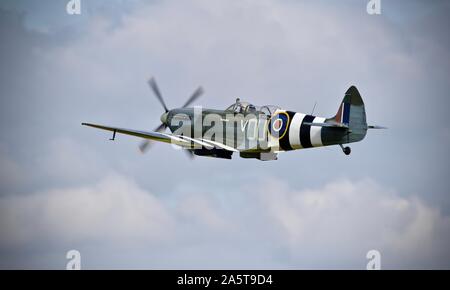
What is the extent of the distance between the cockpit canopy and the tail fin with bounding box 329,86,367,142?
8.88 feet

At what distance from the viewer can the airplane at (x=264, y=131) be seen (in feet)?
123

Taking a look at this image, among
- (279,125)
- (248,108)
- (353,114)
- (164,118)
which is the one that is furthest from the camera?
(164,118)

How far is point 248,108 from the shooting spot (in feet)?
131

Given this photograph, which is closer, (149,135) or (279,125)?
(279,125)

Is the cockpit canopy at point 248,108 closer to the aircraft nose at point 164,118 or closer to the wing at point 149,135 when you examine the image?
the wing at point 149,135

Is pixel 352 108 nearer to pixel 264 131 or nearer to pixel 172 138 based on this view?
pixel 264 131

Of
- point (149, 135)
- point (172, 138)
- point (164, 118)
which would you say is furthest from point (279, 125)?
point (164, 118)

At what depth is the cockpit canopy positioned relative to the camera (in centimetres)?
3959

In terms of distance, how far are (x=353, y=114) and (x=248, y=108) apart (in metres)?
3.92

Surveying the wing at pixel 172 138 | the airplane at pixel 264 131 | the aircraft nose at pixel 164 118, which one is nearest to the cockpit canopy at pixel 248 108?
the airplane at pixel 264 131

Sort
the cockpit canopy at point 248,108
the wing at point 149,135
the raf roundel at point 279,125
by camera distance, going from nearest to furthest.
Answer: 1. the raf roundel at point 279,125
2. the cockpit canopy at point 248,108
3. the wing at point 149,135

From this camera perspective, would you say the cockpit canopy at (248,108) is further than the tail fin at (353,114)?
Yes
